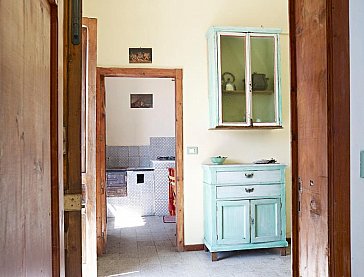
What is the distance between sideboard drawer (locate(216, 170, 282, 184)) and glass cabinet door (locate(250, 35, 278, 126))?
56 centimetres

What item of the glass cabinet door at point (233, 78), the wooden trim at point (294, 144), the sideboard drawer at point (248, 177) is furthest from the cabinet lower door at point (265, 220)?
the wooden trim at point (294, 144)

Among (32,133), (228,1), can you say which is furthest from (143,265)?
(32,133)

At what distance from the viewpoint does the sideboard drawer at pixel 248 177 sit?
398 cm

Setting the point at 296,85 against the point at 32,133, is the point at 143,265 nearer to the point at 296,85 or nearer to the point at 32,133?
the point at 296,85

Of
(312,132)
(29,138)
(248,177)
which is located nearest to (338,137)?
(312,132)

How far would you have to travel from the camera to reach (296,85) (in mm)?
1569

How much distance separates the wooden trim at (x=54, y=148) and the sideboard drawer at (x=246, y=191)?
3106mm

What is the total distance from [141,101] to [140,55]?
2.72 m

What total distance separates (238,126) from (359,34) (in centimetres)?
279

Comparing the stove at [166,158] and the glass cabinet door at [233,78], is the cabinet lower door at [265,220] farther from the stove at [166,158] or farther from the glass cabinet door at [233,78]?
the stove at [166,158]

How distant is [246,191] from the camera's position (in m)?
4.00

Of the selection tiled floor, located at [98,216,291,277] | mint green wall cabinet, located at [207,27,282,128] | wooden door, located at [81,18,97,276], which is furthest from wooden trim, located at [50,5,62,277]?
mint green wall cabinet, located at [207,27,282,128]

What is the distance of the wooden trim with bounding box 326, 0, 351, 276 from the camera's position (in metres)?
1.33

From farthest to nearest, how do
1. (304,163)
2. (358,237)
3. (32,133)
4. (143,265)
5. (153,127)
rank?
1. (153,127)
2. (143,265)
3. (304,163)
4. (358,237)
5. (32,133)
